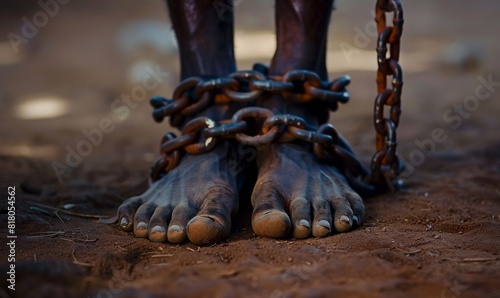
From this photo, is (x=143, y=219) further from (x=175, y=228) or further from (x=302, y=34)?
(x=302, y=34)

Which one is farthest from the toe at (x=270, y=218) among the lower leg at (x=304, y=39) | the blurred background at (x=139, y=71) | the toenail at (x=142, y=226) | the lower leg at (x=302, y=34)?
the blurred background at (x=139, y=71)

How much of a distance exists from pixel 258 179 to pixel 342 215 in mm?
313

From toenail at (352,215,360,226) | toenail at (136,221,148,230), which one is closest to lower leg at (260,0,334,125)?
toenail at (352,215,360,226)

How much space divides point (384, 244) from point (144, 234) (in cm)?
61

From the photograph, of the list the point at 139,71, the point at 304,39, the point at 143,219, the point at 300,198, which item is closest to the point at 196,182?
the point at 143,219

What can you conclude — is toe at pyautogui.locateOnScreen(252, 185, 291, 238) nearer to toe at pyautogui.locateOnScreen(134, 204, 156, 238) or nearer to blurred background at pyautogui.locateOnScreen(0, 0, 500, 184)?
toe at pyautogui.locateOnScreen(134, 204, 156, 238)

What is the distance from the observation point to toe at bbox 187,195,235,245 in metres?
1.56

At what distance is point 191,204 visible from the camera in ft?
5.75

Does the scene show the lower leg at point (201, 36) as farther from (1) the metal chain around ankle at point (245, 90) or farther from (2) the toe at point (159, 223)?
(2) the toe at point (159, 223)

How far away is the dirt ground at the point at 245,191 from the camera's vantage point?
128 cm

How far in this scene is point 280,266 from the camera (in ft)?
4.48

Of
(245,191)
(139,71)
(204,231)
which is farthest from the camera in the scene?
(139,71)

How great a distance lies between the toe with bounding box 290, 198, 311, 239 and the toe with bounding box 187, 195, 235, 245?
17 cm

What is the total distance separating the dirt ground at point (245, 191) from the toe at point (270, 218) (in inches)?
1.0
